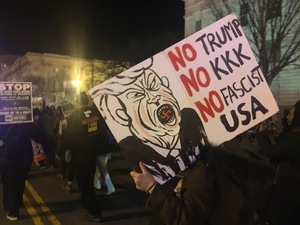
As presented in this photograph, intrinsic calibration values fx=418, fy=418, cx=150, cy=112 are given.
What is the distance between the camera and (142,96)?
2617 millimetres

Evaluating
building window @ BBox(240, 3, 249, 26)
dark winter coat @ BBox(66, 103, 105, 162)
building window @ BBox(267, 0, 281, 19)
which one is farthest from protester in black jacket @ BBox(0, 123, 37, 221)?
building window @ BBox(240, 3, 249, 26)

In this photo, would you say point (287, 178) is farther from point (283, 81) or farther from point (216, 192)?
point (283, 81)

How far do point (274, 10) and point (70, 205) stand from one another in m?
20.3

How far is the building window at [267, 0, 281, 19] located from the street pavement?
17450mm

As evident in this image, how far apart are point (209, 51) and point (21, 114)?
21.4 ft

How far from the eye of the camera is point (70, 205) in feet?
22.4

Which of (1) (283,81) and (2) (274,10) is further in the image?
(1) (283,81)

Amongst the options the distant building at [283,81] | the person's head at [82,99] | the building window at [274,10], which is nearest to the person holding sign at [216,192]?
the person's head at [82,99]

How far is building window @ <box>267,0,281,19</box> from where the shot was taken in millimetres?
23234

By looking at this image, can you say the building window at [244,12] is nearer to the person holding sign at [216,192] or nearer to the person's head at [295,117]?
the person's head at [295,117]

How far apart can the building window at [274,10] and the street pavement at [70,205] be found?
17.5 m

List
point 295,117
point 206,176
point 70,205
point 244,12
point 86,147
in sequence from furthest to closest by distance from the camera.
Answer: point 244,12 < point 70,205 < point 86,147 < point 295,117 < point 206,176

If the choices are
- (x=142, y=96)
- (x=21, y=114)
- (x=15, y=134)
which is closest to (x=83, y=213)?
(x=15, y=134)

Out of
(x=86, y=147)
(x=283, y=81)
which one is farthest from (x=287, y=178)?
(x=283, y=81)
